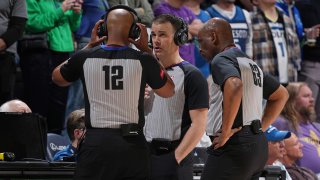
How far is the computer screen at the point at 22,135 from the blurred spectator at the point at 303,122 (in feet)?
10.4

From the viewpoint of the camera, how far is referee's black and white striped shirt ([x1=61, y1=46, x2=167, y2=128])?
16.8 ft

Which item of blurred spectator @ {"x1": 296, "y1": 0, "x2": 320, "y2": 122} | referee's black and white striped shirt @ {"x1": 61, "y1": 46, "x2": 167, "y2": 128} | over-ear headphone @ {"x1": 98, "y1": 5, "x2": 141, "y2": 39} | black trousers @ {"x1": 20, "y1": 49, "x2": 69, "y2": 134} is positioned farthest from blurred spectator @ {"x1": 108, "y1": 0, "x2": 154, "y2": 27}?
referee's black and white striped shirt @ {"x1": 61, "y1": 46, "x2": 167, "y2": 128}

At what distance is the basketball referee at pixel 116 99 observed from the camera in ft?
16.6

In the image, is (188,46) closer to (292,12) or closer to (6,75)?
(292,12)

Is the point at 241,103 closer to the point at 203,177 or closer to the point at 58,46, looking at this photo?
the point at 203,177

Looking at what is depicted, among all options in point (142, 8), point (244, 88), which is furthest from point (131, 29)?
point (142, 8)

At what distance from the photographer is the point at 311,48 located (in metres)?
10.8

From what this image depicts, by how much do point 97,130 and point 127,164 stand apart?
11.0 inches

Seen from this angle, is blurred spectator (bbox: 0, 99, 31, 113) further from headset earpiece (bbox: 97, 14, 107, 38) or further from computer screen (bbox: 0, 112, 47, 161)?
headset earpiece (bbox: 97, 14, 107, 38)

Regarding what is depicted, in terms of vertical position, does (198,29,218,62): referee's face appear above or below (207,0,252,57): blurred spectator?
above

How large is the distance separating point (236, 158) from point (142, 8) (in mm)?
3781

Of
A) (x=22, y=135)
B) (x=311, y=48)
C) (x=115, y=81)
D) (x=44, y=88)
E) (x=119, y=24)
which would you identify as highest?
(x=119, y=24)

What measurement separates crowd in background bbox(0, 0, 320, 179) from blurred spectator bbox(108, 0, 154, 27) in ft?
0.04

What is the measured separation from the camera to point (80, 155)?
17.0 feet
